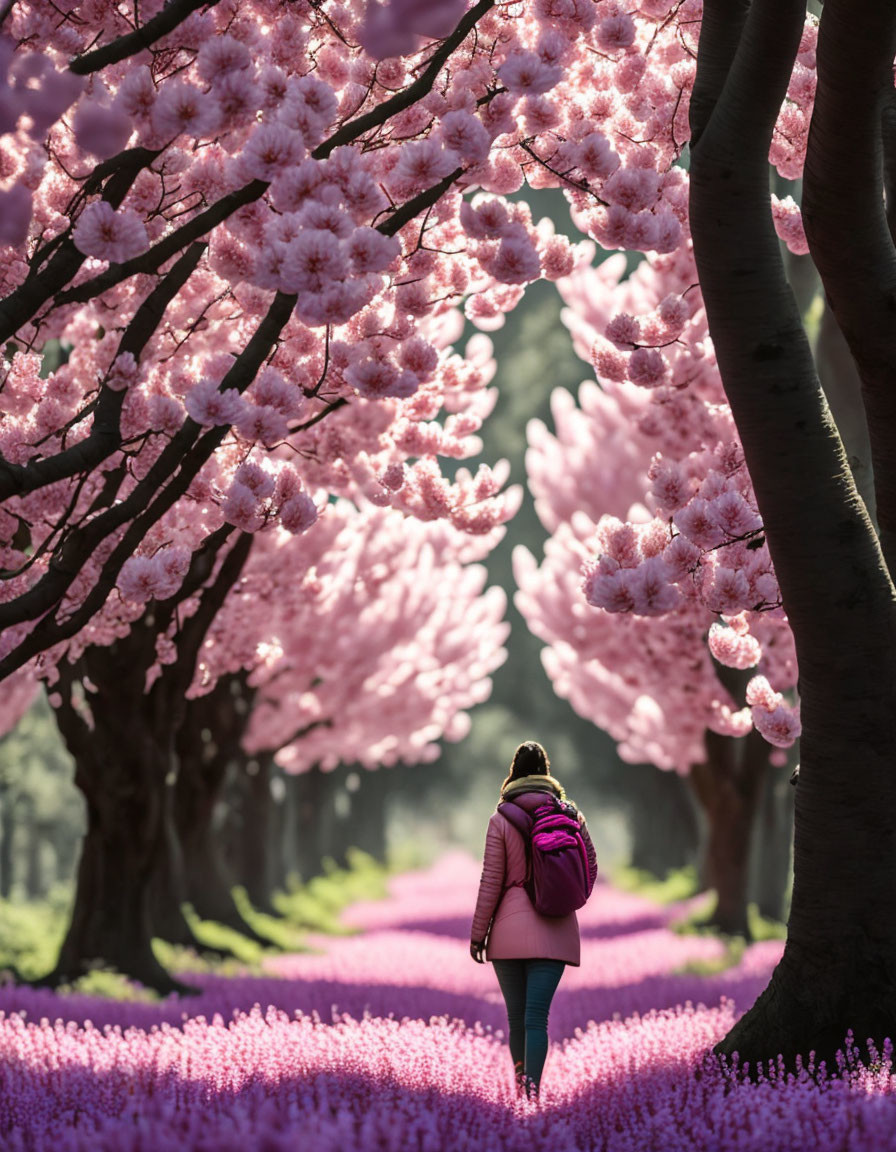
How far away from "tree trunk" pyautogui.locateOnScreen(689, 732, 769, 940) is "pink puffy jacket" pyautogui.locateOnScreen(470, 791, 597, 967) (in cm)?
1202

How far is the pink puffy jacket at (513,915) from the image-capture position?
773 centimetres

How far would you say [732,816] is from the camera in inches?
794

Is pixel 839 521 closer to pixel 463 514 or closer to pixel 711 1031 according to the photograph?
pixel 711 1031

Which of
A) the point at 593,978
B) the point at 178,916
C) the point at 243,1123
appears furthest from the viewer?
the point at 178,916

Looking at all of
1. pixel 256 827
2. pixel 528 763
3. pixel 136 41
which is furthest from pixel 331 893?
pixel 136 41

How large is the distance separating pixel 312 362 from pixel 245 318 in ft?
2.19

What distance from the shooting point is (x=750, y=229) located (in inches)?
274

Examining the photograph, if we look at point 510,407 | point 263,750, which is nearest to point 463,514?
point 263,750

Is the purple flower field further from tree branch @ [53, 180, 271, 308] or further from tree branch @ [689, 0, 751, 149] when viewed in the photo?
tree branch @ [689, 0, 751, 149]

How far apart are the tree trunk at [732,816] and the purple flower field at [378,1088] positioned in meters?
7.85

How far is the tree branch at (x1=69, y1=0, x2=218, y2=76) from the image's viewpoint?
598cm

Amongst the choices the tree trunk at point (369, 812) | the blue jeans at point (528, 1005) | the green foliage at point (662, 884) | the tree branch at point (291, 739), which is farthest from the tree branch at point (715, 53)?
the tree trunk at point (369, 812)

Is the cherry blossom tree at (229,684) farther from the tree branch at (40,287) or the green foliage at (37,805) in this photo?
the green foliage at (37,805)

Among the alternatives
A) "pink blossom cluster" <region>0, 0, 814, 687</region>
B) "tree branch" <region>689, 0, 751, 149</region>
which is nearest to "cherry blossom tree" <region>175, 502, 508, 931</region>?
"pink blossom cluster" <region>0, 0, 814, 687</region>
